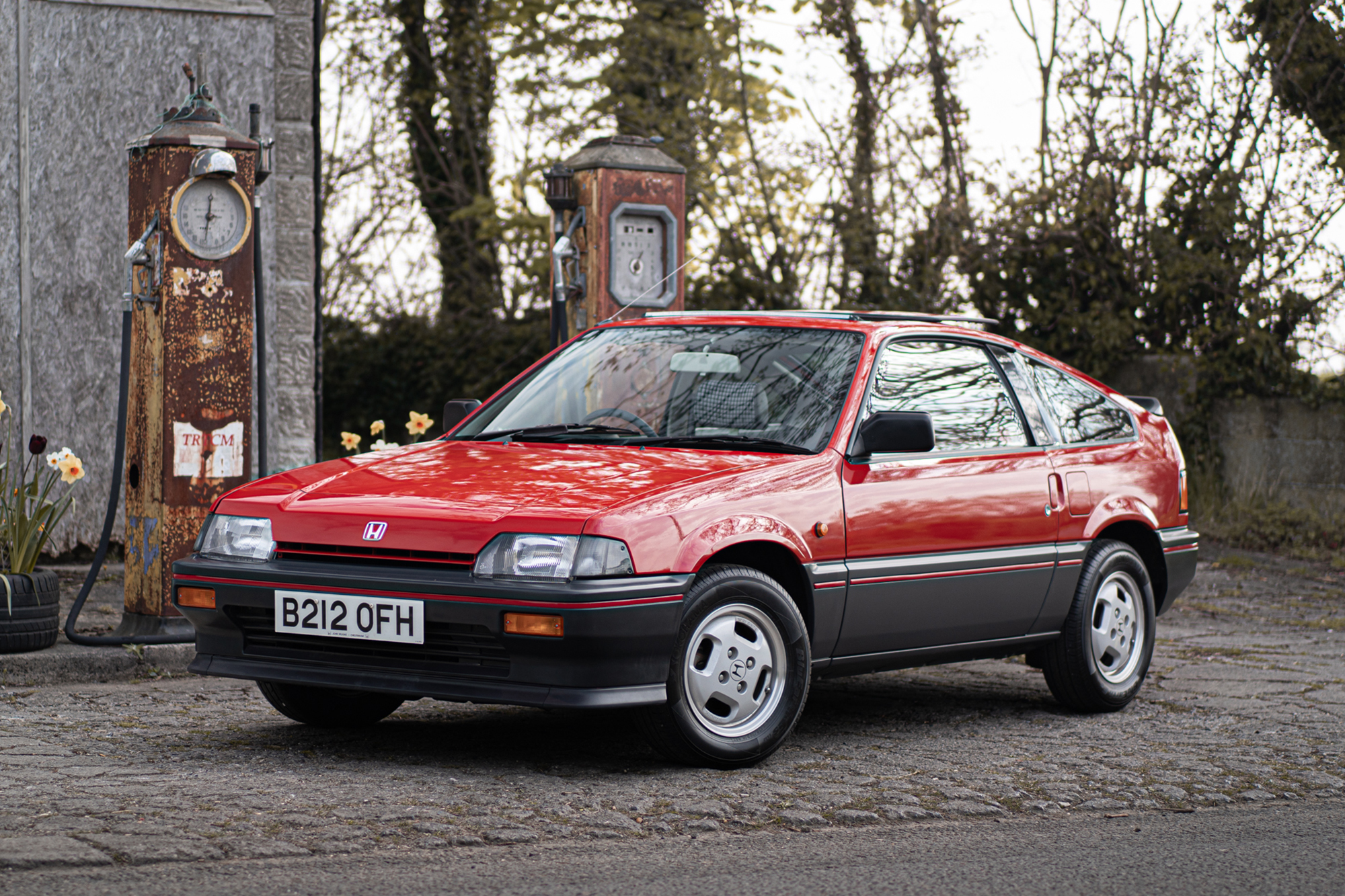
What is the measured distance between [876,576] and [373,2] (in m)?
18.5

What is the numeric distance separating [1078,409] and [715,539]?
251cm

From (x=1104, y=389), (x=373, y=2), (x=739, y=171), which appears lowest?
(x=1104, y=389)

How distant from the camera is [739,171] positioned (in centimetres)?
1756

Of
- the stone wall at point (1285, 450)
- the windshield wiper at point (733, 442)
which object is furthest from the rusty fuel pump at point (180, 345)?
the stone wall at point (1285, 450)

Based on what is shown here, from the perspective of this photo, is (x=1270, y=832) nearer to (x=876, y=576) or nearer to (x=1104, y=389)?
(x=876, y=576)

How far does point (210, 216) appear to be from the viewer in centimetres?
753

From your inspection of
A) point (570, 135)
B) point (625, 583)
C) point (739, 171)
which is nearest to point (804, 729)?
point (625, 583)

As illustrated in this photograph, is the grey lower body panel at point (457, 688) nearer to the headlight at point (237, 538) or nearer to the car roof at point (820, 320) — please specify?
the headlight at point (237, 538)

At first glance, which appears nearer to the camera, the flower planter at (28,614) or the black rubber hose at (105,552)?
the flower planter at (28,614)

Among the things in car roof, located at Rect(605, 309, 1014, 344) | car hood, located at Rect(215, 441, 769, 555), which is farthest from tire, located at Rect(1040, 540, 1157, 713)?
car hood, located at Rect(215, 441, 769, 555)

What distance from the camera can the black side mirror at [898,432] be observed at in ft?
18.6

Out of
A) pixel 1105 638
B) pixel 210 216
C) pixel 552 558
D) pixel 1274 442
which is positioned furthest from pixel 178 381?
pixel 1274 442

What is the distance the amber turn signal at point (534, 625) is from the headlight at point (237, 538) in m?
0.96

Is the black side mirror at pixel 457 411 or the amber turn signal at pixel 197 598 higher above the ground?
the black side mirror at pixel 457 411
